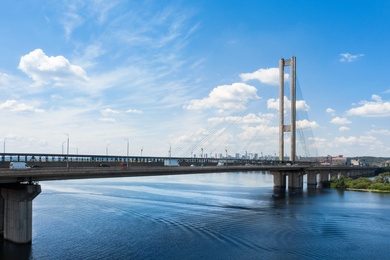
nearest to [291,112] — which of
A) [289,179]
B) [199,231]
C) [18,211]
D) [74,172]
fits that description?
[289,179]

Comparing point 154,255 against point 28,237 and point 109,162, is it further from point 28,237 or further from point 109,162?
point 109,162

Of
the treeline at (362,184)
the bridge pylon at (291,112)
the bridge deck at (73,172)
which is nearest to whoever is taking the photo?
the bridge deck at (73,172)

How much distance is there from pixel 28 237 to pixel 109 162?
1657 cm

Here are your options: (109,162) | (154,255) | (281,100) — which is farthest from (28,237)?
(281,100)

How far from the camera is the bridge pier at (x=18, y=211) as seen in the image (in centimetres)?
3478

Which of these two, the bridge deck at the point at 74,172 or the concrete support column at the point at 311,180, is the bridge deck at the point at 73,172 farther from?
the concrete support column at the point at 311,180

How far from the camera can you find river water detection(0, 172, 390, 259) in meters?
33.1

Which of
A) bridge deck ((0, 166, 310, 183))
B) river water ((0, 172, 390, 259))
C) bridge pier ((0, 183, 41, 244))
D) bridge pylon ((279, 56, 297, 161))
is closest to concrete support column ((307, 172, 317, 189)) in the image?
bridge pylon ((279, 56, 297, 161))

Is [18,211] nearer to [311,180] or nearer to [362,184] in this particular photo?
[362,184]

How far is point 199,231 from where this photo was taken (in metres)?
41.6

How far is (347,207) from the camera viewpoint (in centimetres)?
6500

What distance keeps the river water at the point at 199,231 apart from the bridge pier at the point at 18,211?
119 centimetres

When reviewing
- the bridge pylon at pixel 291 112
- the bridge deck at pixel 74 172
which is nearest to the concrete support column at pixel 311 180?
the bridge pylon at pixel 291 112

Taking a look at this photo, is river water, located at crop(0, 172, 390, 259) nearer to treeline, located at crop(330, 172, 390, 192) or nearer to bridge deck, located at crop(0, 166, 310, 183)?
bridge deck, located at crop(0, 166, 310, 183)
